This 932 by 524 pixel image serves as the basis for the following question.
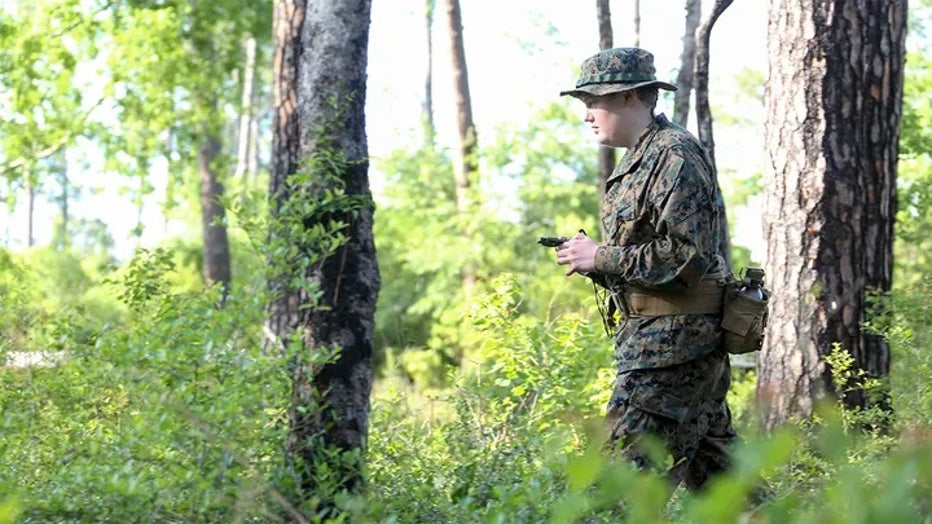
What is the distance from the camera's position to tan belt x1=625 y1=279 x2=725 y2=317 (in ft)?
15.6

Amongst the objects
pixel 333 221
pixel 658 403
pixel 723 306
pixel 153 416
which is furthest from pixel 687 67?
pixel 153 416

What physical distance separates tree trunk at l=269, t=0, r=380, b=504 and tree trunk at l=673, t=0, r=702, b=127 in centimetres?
333

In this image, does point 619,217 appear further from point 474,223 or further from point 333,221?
point 474,223

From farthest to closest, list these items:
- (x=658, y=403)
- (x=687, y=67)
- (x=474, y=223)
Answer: (x=474, y=223) < (x=687, y=67) < (x=658, y=403)

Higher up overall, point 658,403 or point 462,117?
point 462,117

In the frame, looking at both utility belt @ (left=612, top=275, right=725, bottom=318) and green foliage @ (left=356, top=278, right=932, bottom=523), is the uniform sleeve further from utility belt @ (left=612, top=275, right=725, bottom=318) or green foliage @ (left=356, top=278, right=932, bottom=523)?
green foliage @ (left=356, top=278, right=932, bottom=523)

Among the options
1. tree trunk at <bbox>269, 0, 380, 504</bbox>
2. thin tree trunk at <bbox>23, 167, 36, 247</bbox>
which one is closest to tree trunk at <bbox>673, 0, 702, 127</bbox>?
tree trunk at <bbox>269, 0, 380, 504</bbox>

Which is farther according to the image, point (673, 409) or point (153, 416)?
point (673, 409)

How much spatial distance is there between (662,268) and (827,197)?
9.39ft

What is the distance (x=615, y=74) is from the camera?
15.9ft

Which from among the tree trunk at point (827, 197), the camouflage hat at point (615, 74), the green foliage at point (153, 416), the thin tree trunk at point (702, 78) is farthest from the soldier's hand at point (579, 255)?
the thin tree trunk at point (702, 78)

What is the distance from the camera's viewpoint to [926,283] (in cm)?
726

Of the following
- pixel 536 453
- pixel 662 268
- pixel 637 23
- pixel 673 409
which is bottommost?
pixel 536 453

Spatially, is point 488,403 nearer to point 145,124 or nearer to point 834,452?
point 834,452
